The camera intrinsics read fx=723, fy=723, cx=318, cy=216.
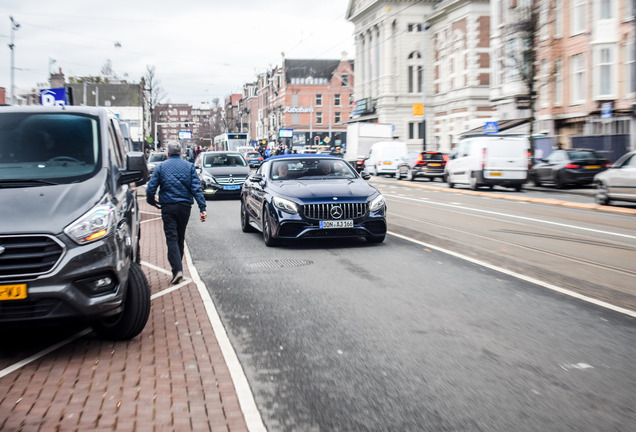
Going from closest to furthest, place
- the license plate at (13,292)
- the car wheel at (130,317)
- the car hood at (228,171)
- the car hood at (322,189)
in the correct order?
1. the license plate at (13,292)
2. the car wheel at (130,317)
3. the car hood at (322,189)
4. the car hood at (228,171)

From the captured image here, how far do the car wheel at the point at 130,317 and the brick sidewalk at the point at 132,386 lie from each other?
86 millimetres

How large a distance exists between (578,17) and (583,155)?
44.6 feet

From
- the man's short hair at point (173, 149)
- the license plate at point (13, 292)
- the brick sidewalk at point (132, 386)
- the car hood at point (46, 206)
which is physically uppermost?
the man's short hair at point (173, 149)

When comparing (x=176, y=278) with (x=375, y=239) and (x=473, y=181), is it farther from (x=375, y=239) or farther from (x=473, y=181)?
(x=473, y=181)

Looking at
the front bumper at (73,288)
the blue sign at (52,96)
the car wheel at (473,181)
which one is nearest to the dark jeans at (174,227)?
the front bumper at (73,288)

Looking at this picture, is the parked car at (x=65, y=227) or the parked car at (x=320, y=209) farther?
the parked car at (x=320, y=209)

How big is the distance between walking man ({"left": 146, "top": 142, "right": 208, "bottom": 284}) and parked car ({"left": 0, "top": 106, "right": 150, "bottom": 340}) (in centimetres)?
175

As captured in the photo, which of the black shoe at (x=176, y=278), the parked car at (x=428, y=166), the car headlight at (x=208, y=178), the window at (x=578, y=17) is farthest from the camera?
the parked car at (x=428, y=166)

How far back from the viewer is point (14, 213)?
5199 millimetres

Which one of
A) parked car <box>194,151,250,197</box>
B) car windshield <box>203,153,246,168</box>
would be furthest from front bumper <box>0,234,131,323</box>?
car windshield <box>203,153,246,168</box>

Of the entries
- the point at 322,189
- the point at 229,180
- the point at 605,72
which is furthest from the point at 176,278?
the point at 605,72

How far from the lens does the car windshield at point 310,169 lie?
12.4m

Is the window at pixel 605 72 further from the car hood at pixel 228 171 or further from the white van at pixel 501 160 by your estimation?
the car hood at pixel 228 171

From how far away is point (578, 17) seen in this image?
38500 millimetres
